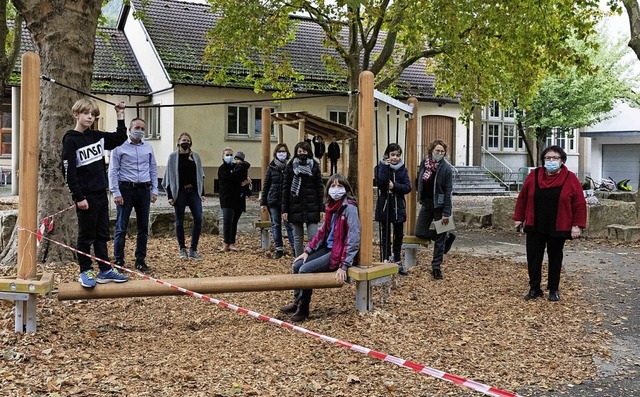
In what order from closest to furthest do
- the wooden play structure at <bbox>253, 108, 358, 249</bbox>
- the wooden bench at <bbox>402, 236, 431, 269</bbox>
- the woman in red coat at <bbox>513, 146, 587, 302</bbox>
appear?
the woman in red coat at <bbox>513, 146, 587, 302</bbox>, the wooden bench at <bbox>402, 236, 431, 269</bbox>, the wooden play structure at <bbox>253, 108, 358, 249</bbox>

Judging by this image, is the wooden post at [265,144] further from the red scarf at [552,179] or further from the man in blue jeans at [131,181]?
the red scarf at [552,179]

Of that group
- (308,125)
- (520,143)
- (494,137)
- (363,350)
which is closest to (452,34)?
(308,125)

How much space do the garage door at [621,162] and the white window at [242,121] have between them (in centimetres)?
2283

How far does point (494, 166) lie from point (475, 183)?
4064mm

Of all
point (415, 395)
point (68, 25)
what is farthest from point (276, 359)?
point (68, 25)

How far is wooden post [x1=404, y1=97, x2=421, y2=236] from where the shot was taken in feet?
30.9

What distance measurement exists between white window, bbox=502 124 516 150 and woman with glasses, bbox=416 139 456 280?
28404mm

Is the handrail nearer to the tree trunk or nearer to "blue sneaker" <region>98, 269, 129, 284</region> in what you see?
the tree trunk

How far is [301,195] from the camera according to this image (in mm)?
9414

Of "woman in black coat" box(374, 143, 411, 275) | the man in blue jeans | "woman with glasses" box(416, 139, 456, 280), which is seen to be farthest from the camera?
"woman with glasses" box(416, 139, 456, 280)

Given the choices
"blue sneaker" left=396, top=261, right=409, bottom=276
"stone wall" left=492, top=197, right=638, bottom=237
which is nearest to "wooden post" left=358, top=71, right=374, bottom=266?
"blue sneaker" left=396, top=261, right=409, bottom=276

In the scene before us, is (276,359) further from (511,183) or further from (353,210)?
(511,183)

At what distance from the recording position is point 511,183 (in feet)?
108

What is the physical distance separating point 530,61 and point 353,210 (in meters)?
13.3
